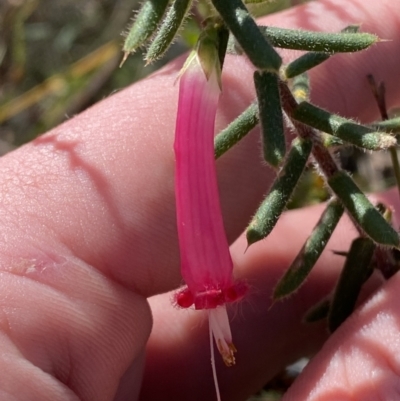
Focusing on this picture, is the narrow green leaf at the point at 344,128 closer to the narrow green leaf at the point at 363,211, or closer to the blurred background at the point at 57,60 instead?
the narrow green leaf at the point at 363,211

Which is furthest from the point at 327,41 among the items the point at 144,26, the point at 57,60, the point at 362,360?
the point at 57,60

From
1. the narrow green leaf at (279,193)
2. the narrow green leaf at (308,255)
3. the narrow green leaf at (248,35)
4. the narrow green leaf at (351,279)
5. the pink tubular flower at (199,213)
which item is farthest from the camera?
the narrow green leaf at (351,279)

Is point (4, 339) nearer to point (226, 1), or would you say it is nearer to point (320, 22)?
point (226, 1)

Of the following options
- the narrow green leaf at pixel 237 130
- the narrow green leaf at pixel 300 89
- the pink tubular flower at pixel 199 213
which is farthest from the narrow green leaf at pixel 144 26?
the narrow green leaf at pixel 300 89

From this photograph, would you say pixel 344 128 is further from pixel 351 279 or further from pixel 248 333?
pixel 248 333

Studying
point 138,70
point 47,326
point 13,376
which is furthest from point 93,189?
point 138,70

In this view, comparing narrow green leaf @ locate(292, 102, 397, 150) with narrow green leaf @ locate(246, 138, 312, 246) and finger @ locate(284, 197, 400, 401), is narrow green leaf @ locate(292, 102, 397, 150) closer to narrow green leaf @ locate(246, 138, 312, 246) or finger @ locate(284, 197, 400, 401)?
narrow green leaf @ locate(246, 138, 312, 246)
